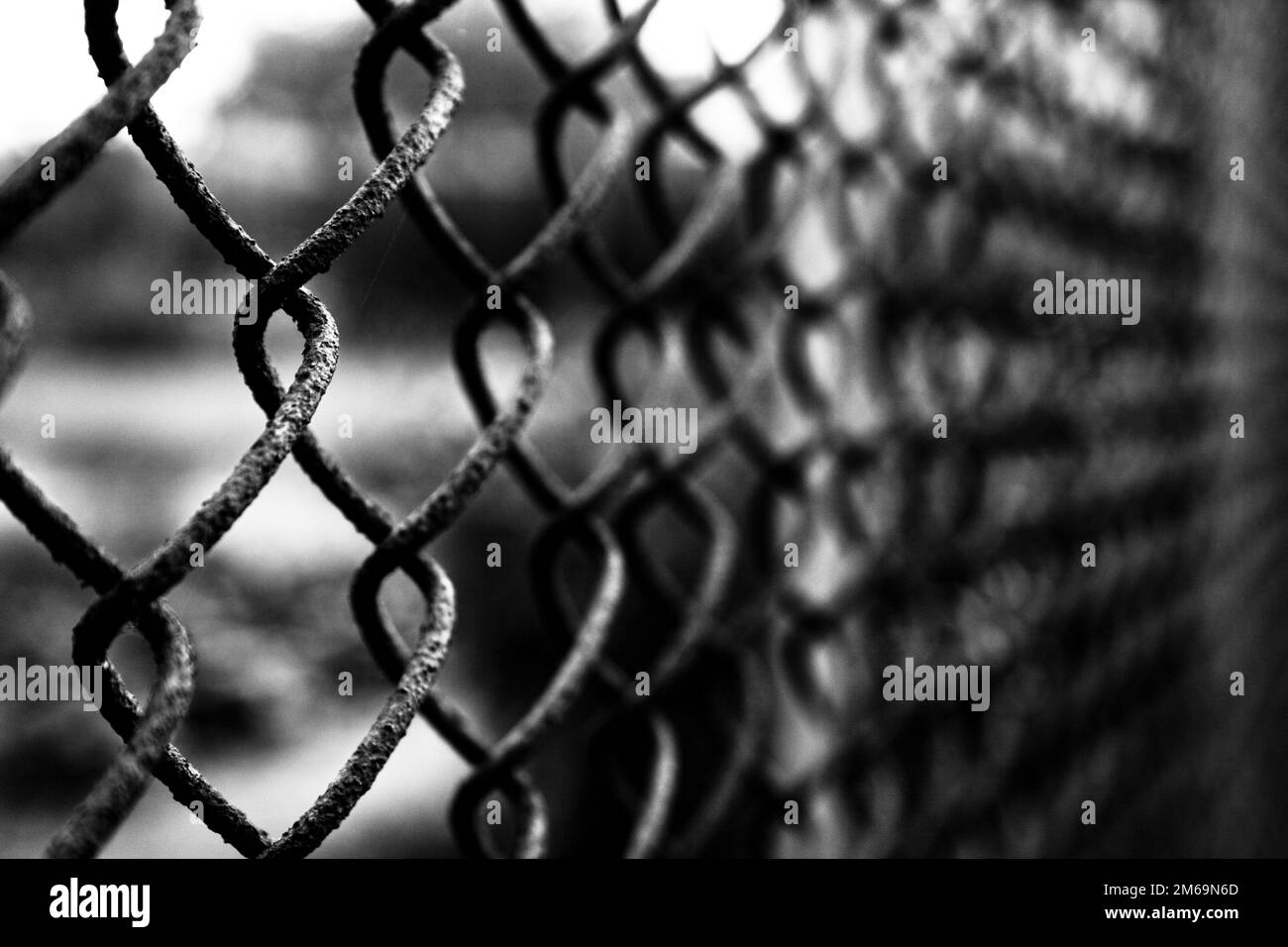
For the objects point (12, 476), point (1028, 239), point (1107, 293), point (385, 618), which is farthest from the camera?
point (1107, 293)

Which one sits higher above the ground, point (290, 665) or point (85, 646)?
point (85, 646)

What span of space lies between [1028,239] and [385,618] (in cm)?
90

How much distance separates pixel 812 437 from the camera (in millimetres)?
753

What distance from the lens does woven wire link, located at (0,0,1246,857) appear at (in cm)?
27

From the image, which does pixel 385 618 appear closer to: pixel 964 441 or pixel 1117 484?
pixel 964 441

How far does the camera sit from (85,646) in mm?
241

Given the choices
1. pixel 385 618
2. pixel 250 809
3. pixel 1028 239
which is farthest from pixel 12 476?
pixel 250 809

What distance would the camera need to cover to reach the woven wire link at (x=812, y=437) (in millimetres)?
269

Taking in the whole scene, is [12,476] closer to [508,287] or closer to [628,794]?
[508,287]

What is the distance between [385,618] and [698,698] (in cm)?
35

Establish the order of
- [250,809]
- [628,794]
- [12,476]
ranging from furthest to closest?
[250,809] < [628,794] < [12,476]
